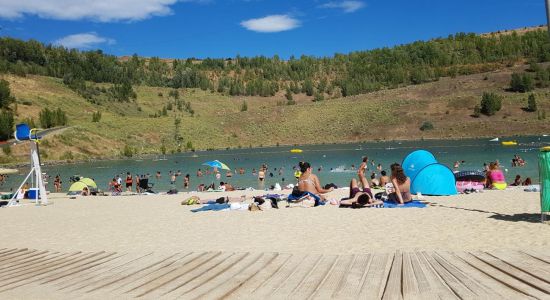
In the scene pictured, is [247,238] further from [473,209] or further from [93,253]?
[473,209]

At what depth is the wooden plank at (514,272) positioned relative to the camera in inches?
260

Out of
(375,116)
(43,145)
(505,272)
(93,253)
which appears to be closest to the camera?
(505,272)

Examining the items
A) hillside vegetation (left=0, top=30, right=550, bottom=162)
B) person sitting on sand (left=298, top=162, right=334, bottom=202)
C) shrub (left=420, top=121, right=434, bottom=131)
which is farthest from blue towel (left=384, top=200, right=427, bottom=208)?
shrub (left=420, top=121, right=434, bottom=131)

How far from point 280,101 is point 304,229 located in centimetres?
15333

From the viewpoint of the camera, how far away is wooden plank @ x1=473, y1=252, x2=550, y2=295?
6605mm

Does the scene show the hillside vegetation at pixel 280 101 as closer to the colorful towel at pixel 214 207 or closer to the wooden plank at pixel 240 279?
the colorful towel at pixel 214 207

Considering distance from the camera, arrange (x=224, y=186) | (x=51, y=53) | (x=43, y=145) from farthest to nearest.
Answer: (x=51, y=53) → (x=43, y=145) → (x=224, y=186)

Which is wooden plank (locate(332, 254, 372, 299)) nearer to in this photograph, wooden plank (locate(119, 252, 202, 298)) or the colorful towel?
wooden plank (locate(119, 252, 202, 298))

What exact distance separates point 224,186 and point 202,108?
391ft

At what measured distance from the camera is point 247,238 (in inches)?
452

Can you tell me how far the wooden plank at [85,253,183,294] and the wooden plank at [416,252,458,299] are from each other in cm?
438

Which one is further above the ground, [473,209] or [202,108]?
[202,108]

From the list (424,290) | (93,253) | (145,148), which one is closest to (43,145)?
(145,148)

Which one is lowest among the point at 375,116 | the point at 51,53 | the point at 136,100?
the point at 375,116
